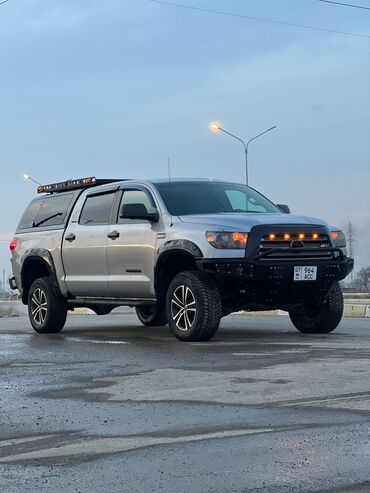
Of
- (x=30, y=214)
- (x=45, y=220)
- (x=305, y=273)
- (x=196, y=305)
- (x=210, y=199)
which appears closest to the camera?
(x=196, y=305)

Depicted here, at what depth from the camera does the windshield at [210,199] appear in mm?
9711

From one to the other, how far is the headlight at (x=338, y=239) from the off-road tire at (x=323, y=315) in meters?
0.45

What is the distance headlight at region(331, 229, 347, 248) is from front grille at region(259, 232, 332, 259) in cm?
23

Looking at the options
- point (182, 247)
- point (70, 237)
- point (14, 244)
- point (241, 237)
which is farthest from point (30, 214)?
point (241, 237)

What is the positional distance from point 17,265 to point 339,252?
16.2ft

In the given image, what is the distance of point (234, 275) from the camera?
8.70 meters

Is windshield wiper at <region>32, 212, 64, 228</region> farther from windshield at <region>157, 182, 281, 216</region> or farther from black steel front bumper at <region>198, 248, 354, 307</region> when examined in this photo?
black steel front bumper at <region>198, 248, 354, 307</region>

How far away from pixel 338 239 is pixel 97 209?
3185mm

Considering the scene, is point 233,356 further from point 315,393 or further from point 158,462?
point 158,462

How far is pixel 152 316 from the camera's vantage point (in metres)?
12.5

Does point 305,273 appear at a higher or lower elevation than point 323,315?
higher

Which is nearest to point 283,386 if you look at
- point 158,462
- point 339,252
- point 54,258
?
point 158,462

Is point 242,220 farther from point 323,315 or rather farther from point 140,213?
point 323,315

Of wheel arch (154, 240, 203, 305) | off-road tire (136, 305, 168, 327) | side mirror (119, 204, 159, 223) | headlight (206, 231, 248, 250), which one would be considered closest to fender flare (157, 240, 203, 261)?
wheel arch (154, 240, 203, 305)
